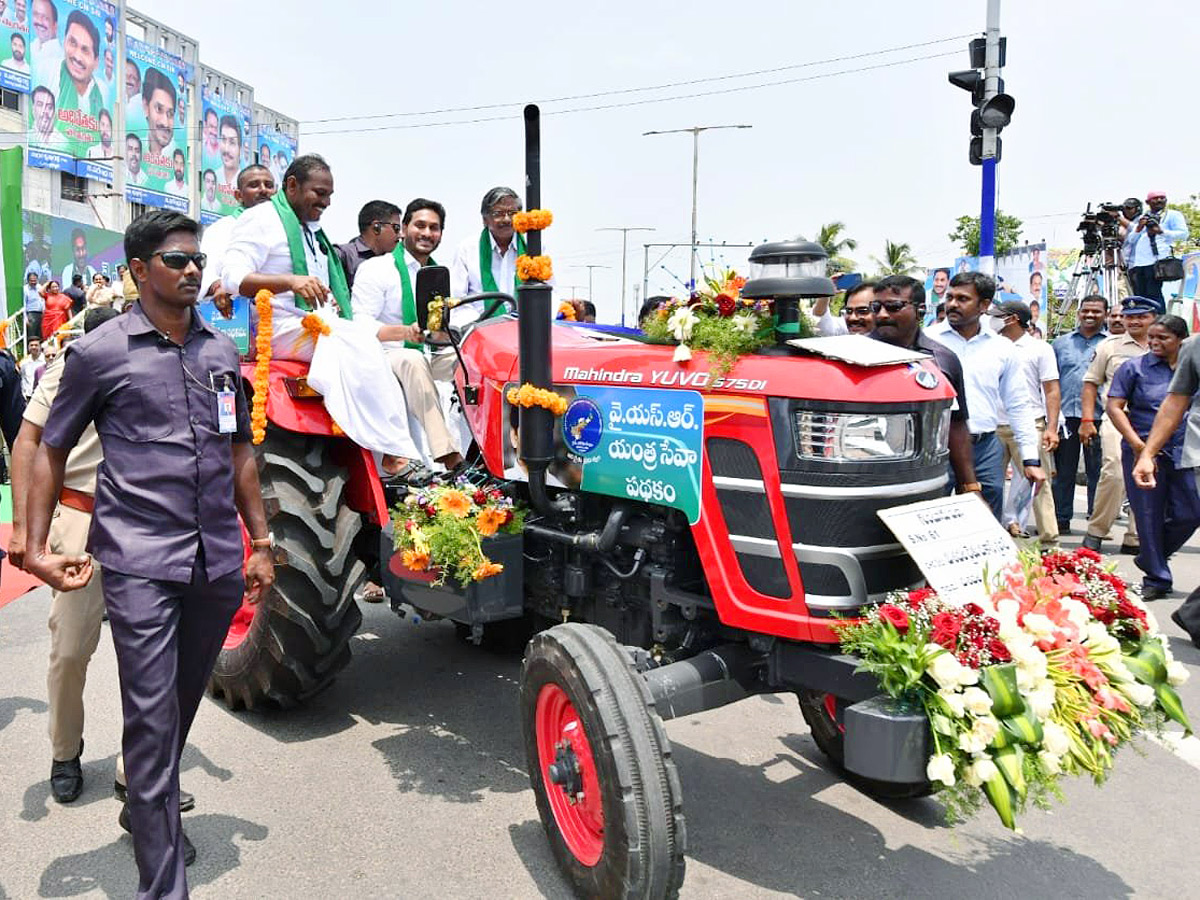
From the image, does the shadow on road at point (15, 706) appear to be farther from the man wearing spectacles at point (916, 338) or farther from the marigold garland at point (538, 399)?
the man wearing spectacles at point (916, 338)

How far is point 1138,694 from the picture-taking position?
2592 millimetres

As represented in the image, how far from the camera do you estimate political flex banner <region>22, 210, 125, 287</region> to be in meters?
21.9

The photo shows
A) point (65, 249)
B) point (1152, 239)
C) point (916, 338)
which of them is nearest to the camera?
point (916, 338)

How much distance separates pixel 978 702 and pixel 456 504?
1.87 meters

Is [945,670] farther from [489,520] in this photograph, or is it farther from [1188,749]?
[1188,749]

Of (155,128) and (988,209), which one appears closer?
(988,209)

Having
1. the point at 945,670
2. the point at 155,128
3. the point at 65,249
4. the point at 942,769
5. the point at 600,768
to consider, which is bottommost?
the point at 600,768

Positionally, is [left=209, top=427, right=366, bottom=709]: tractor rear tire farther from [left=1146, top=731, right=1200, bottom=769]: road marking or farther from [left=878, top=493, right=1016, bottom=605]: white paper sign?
[left=1146, top=731, right=1200, bottom=769]: road marking

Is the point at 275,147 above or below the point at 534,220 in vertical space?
above

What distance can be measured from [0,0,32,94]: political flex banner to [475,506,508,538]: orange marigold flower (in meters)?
40.4

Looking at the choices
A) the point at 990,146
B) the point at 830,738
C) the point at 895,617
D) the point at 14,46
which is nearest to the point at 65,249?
the point at 14,46

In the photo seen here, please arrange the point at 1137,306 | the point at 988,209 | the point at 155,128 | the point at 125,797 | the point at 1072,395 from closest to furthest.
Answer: the point at 125,797 < the point at 1137,306 < the point at 1072,395 < the point at 988,209 < the point at 155,128

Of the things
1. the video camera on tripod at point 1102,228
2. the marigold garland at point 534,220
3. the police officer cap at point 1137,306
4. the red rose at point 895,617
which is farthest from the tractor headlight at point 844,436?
the video camera on tripod at point 1102,228

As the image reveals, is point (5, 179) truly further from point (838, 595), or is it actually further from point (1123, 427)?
point (1123, 427)
